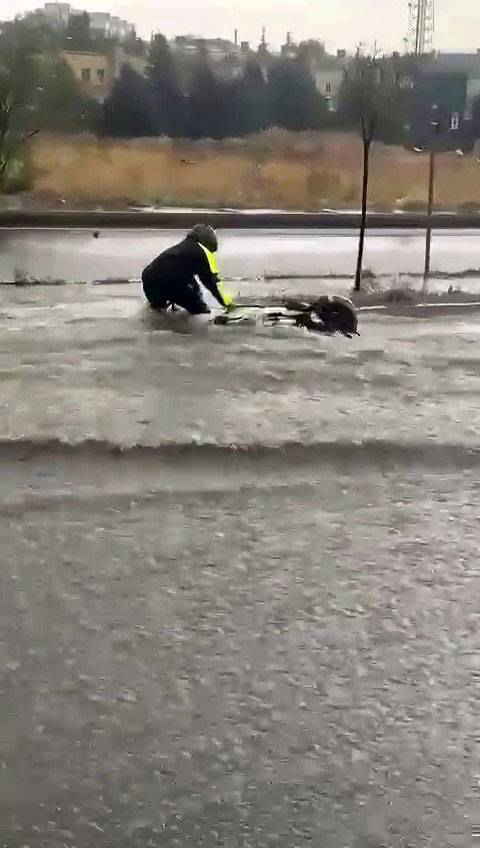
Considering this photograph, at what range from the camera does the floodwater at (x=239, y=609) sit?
0.68 m

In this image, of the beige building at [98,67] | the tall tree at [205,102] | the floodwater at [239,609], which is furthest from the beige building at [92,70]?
the floodwater at [239,609]

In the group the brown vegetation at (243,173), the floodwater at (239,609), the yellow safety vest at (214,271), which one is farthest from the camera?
the brown vegetation at (243,173)

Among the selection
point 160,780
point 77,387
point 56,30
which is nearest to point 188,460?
point 77,387

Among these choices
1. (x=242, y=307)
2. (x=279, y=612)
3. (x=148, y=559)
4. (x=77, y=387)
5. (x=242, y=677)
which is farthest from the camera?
(x=242, y=307)

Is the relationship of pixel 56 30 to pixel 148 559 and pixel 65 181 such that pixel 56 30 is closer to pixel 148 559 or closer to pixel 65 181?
pixel 65 181

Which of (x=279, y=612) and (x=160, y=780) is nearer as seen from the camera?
(x=160, y=780)

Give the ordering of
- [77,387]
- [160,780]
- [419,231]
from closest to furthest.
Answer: [160,780], [77,387], [419,231]

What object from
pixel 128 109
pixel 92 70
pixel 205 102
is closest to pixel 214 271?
pixel 205 102

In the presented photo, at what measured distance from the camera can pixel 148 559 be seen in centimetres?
103

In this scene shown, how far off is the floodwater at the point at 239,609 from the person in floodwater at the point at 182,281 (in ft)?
2.37

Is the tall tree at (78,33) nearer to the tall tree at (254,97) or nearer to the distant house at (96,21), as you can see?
the distant house at (96,21)

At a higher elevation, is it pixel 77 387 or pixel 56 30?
pixel 56 30

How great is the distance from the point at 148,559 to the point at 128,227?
2513mm

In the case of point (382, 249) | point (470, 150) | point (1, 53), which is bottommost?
point (382, 249)
